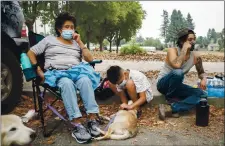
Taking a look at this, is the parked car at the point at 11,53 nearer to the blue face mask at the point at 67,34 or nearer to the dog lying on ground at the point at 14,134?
the blue face mask at the point at 67,34

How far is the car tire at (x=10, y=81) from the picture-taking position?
8.98ft

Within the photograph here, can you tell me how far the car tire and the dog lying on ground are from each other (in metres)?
0.74

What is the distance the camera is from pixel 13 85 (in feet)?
9.37

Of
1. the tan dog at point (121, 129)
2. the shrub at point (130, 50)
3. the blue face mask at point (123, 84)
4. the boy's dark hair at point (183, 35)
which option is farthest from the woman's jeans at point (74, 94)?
the shrub at point (130, 50)

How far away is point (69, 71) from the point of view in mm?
2600

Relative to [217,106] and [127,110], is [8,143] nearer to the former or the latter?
[127,110]

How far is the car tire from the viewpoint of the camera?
274cm

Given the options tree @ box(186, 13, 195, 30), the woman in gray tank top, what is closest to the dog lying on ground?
the woman in gray tank top

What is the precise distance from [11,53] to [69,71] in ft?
2.16

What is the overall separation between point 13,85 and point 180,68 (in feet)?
5.27

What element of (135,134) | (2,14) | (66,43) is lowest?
(135,134)

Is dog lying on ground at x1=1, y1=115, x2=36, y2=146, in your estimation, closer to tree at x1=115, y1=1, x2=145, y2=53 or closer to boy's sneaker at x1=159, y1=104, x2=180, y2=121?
boy's sneaker at x1=159, y1=104, x2=180, y2=121

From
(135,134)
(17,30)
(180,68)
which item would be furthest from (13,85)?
(180,68)

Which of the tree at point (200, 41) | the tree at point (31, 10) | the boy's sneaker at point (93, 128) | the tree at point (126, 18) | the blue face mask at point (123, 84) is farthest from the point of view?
the tree at point (126, 18)
